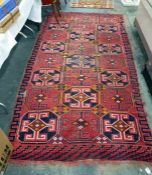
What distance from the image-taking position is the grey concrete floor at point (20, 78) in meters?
1.79

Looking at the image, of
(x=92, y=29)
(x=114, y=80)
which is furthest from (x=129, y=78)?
(x=92, y=29)

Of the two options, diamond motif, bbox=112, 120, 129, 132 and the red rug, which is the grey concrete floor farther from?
diamond motif, bbox=112, 120, 129, 132

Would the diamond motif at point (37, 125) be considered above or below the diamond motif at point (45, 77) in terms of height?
below

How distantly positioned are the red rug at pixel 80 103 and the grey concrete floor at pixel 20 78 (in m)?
0.07

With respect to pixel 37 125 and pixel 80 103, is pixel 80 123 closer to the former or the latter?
pixel 80 103

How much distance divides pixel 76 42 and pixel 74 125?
1.53 metres

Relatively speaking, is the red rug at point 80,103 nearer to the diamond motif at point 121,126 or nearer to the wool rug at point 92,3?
the diamond motif at point 121,126

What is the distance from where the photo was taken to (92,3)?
14.5 feet

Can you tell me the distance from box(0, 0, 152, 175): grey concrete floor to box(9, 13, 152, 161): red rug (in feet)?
0.22

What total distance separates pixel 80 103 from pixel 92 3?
8.84 feet

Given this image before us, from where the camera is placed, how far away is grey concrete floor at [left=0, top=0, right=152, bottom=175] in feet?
5.89

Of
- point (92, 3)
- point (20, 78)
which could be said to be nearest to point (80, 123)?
point (20, 78)

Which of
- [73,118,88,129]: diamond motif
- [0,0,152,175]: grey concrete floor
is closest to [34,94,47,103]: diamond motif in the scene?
[0,0,152,175]: grey concrete floor

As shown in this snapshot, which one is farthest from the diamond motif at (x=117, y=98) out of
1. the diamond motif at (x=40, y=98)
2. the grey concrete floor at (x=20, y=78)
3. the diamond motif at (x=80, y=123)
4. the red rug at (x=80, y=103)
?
the diamond motif at (x=40, y=98)
